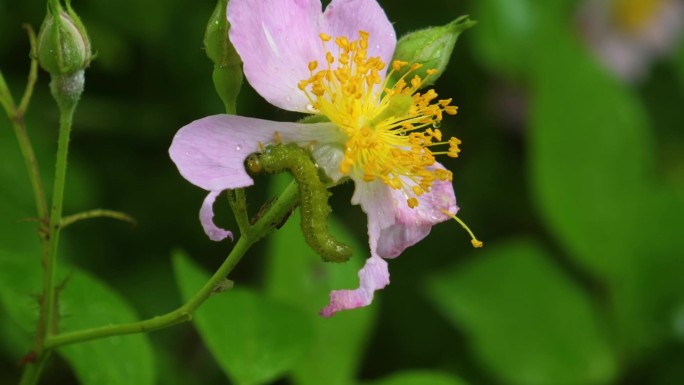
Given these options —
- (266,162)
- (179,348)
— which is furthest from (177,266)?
(179,348)

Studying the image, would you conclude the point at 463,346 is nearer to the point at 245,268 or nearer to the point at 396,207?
the point at 245,268

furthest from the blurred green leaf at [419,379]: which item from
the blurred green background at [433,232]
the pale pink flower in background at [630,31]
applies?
the pale pink flower in background at [630,31]

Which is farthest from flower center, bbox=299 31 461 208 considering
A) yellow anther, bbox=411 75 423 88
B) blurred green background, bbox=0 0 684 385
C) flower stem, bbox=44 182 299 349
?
blurred green background, bbox=0 0 684 385

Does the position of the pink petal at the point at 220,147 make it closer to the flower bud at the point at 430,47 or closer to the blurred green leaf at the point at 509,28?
the flower bud at the point at 430,47

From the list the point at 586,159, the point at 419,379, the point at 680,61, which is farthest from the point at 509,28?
the point at 419,379

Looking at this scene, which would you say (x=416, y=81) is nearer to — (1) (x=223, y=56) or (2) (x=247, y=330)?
(1) (x=223, y=56)

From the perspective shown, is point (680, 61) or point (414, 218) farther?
point (680, 61)
